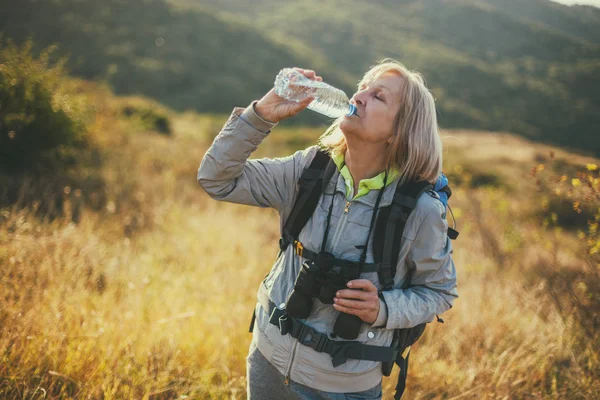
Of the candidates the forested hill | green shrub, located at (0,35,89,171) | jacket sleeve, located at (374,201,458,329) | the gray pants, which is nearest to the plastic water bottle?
jacket sleeve, located at (374,201,458,329)

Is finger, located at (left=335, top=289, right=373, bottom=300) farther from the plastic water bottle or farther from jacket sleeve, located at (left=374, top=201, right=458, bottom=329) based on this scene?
the plastic water bottle

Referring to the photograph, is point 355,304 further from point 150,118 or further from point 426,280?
point 150,118

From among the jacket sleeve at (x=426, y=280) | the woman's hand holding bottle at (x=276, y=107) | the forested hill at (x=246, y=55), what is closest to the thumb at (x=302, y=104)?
the woman's hand holding bottle at (x=276, y=107)

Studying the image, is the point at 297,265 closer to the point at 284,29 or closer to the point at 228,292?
the point at 228,292

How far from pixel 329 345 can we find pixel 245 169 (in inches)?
34.9

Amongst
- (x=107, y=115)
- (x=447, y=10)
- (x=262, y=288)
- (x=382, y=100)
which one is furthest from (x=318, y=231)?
(x=447, y=10)

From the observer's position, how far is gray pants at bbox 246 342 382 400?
173 cm

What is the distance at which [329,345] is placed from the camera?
1677 mm

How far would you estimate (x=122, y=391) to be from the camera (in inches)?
91.4

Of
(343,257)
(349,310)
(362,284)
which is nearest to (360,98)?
(343,257)

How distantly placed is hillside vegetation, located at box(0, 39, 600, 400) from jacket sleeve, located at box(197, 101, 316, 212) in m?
0.95

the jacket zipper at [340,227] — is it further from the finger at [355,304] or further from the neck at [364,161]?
the finger at [355,304]

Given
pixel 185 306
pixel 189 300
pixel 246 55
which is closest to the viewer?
pixel 185 306

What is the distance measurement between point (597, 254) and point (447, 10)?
181 feet
